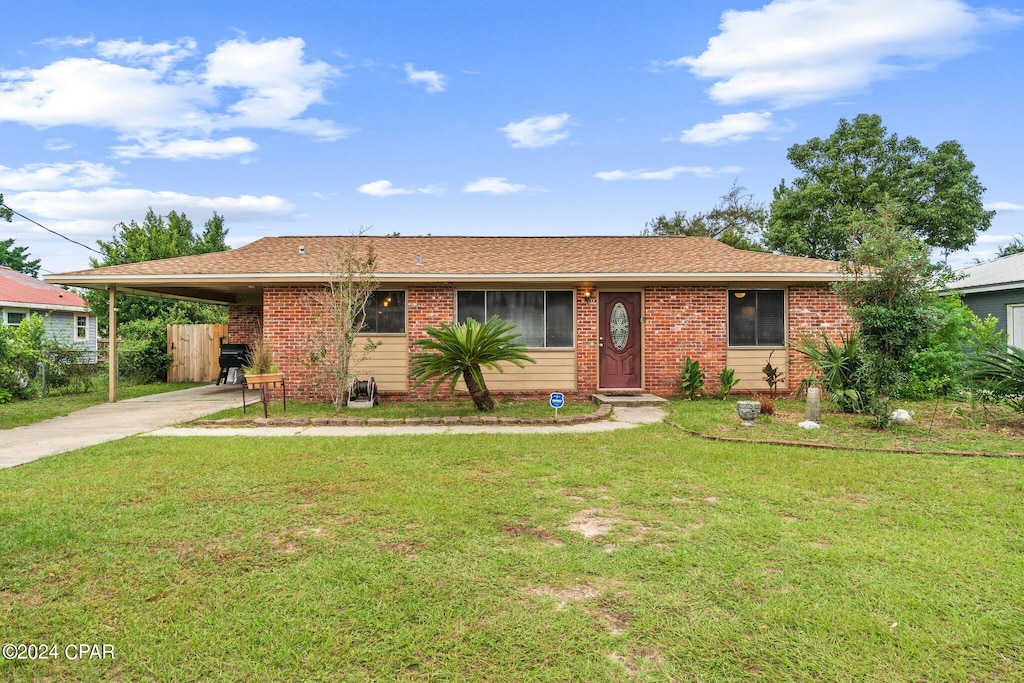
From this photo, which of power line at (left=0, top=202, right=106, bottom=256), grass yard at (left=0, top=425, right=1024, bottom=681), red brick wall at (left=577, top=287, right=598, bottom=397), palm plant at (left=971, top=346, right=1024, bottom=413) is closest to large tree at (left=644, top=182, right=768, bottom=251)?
red brick wall at (left=577, top=287, right=598, bottom=397)

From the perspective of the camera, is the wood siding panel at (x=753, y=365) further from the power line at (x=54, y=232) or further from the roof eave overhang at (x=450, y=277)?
the power line at (x=54, y=232)

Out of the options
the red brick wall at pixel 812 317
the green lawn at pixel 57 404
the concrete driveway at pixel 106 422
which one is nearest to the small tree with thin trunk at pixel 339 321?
the concrete driveway at pixel 106 422

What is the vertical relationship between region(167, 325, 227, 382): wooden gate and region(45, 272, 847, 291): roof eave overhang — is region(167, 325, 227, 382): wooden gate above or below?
below

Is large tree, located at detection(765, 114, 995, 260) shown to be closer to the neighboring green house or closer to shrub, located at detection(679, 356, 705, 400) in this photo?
the neighboring green house

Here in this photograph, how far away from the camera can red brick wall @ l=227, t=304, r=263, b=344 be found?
14.6 metres

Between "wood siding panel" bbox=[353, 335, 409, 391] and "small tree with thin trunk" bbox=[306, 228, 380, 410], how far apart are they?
20 centimetres

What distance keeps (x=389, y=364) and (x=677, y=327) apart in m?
5.70

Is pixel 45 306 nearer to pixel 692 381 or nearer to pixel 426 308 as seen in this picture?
pixel 426 308

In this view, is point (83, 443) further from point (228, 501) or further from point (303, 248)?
point (303, 248)

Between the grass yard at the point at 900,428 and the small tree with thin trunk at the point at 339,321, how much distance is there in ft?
17.6

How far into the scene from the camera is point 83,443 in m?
6.49

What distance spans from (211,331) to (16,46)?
8.44m

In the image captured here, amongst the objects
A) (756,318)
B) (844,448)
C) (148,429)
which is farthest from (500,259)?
(844,448)

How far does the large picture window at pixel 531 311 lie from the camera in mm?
10562
